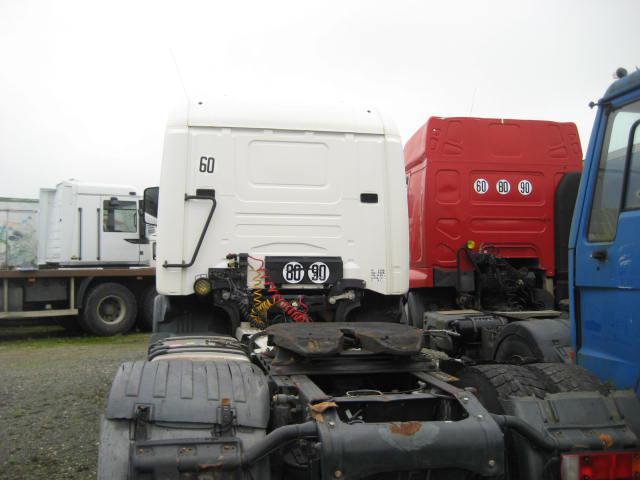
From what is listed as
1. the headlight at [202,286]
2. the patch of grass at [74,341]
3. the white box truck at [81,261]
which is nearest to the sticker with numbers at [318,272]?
the headlight at [202,286]

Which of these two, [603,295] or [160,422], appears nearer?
[160,422]

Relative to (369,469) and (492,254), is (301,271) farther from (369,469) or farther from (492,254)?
(492,254)

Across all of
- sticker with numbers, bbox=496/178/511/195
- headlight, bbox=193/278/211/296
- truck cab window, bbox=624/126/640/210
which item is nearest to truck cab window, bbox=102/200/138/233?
sticker with numbers, bbox=496/178/511/195

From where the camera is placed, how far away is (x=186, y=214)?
14.6ft

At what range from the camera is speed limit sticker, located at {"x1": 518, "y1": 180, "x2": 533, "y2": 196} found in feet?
22.2

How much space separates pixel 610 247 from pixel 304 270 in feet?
7.22

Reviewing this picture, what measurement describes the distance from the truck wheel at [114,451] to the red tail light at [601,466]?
1727mm

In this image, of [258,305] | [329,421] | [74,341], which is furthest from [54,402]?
[74,341]

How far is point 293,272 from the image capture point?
14.9 ft

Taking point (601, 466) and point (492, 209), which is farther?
point (492, 209)

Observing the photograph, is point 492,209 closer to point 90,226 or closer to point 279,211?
point 279,211

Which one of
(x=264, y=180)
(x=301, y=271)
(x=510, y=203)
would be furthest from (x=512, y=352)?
(x=510, y=203)

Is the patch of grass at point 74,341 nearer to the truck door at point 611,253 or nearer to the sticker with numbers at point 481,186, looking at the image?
the sticker with numbers at point 481,186

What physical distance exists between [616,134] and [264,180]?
2.43m
